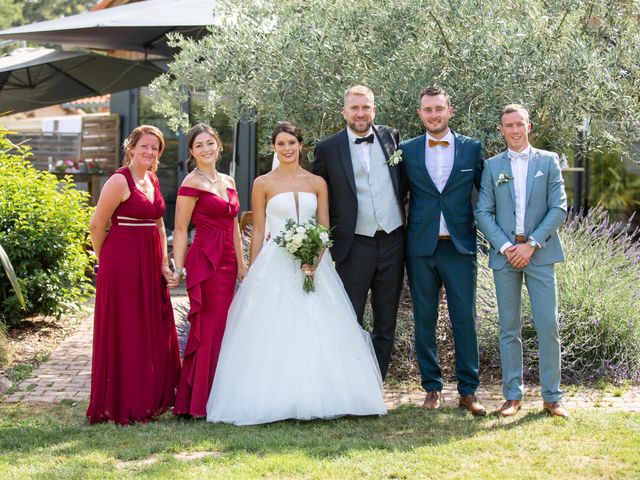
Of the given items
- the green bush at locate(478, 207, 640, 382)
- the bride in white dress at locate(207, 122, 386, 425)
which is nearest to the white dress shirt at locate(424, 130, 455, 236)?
the bride in white dress at locate(207, 122, 386, 425)

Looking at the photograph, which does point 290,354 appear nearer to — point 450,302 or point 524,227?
point 450,302

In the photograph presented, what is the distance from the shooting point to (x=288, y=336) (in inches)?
Result: 222

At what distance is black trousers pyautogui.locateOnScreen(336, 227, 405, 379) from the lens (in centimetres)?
584

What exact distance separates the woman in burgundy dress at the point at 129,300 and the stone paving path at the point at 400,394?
87cm

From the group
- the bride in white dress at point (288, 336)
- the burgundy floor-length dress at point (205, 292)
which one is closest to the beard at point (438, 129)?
the bride in white dress at point (288, 336)

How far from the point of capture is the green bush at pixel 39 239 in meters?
8.66

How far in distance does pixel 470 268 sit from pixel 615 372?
74.1 inches

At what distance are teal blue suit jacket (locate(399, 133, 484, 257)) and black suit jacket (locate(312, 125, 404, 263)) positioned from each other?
0.39 ft

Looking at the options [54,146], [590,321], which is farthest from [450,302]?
[54,146]

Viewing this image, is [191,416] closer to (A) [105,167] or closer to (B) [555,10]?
(B) [555,10]

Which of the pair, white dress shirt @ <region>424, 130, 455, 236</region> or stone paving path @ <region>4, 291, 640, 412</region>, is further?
stone paving path @ <region>4, 291, 640, 412</region>

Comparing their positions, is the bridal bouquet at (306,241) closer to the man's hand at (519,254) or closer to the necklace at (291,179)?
the necklace at (291,179)

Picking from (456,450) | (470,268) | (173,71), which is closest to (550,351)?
(470,268)

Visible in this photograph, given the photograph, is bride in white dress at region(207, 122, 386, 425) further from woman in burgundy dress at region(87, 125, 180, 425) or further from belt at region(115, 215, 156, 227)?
belt at region(115, 215, 156, 227)
